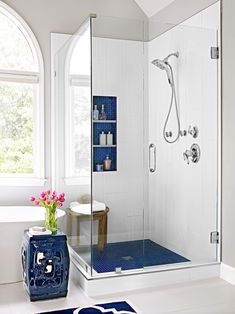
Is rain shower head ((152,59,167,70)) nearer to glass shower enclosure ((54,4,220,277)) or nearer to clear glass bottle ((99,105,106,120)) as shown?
glass shower enclosure ((54,4,220,277))

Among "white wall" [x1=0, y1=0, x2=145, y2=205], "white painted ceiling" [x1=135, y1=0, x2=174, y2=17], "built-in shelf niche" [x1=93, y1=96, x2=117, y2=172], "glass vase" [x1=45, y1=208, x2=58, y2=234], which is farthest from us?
"white painted ceiling" [x1=135, y1=0, x2=174, y2=17]

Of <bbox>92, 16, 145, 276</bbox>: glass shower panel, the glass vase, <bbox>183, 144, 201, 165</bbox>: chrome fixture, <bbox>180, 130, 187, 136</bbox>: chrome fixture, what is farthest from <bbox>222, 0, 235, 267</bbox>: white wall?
the glass vase

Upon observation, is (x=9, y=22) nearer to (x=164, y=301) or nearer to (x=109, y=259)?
(x=109, y=259)

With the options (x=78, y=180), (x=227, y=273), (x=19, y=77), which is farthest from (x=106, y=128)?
(x=227, y=273)

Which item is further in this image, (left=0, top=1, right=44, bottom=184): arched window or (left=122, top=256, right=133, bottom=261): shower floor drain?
(left=0, top=1, right=44, bottom=184): arched window

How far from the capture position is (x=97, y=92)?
3.28m

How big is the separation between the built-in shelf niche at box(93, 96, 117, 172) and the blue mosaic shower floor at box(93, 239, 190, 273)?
0.66 metres

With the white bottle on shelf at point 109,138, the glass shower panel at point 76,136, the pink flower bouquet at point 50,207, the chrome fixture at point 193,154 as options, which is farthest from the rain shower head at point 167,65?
the pink flower bouquet at point 50,207

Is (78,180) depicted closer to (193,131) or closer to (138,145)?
(138,145)

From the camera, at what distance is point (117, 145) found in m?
3.41

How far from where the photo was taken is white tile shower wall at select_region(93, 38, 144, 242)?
3.31 m

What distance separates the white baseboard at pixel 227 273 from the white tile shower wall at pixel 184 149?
0.14 m

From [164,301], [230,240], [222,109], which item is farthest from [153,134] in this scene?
[164,301]

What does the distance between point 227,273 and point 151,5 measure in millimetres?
2927
